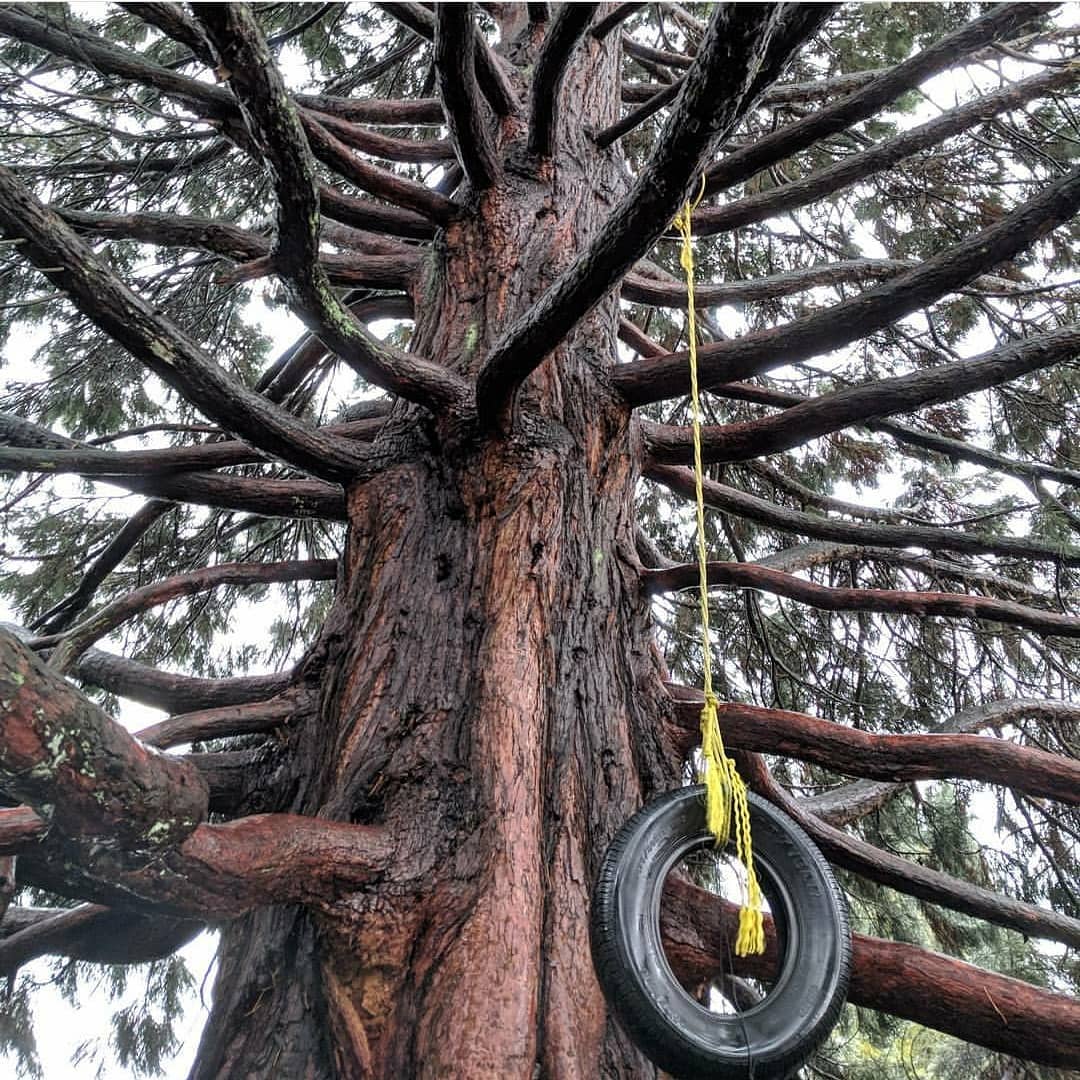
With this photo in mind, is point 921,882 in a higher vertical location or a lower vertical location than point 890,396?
lower

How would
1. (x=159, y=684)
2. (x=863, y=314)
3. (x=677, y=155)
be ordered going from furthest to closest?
(x=159, y=684) < (x=863, y=314) < (x=677, y=155)

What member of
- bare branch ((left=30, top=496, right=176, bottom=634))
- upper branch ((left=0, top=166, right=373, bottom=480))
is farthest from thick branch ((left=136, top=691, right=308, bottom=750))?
bare branch ((left=30, top=496, right=176, bottom=634))

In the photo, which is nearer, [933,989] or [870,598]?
[933,989]

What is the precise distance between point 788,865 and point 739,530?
10.1 ft

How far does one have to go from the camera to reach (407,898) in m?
1.39

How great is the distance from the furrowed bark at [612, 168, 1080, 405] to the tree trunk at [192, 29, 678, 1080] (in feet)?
0.56

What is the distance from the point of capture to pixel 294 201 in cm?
132

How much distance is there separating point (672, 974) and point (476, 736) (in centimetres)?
57

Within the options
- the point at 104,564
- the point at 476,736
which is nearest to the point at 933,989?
the point at 476,736

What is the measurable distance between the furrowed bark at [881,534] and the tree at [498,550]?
2 centimetres

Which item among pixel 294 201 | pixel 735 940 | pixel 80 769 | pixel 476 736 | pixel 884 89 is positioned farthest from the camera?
pixel 884 89

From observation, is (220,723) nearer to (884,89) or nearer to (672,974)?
(672,974)

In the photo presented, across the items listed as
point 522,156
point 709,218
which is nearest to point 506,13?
point 522,156

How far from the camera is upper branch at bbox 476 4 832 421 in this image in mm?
984
